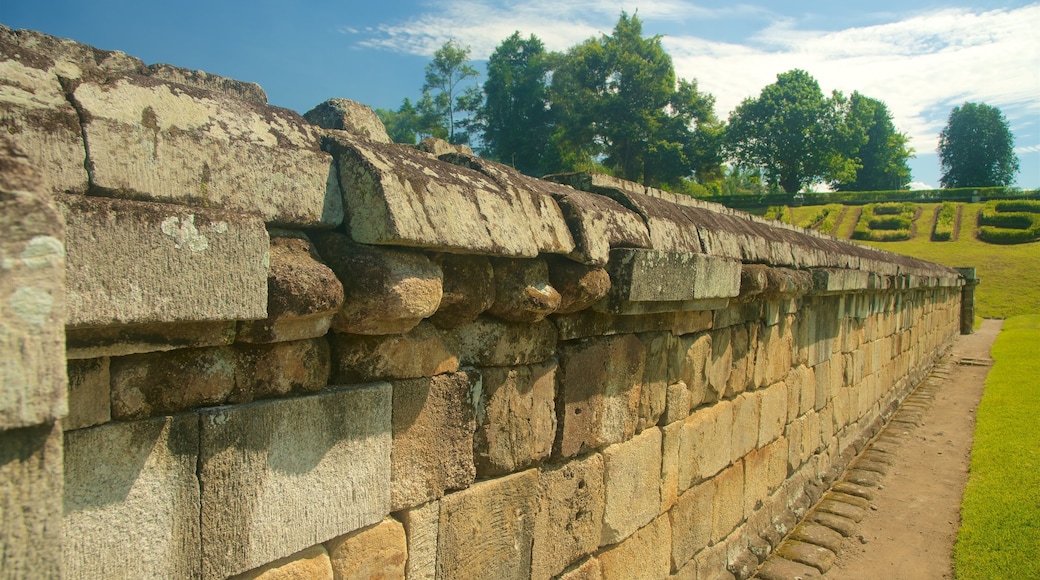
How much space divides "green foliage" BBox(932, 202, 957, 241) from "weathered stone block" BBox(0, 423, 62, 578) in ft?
→ 144

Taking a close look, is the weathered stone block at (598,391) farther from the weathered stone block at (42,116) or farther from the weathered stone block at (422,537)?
the weathered stone block at (42,116)

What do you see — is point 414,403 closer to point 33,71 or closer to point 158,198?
point 158,198

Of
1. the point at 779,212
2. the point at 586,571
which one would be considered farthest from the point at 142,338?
the point at 779,212

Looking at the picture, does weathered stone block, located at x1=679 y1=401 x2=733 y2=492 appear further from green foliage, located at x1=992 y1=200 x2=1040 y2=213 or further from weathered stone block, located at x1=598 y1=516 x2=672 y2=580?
green foliage, located at x1=992 y1=200 x2=1040 y2=213

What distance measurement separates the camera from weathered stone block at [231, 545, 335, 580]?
1791 mm

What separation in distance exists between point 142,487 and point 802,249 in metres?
5.52

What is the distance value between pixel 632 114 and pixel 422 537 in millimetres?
49488

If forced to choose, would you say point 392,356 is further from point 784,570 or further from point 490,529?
point 784,570

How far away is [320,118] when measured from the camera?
246cm

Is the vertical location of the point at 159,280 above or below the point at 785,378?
above

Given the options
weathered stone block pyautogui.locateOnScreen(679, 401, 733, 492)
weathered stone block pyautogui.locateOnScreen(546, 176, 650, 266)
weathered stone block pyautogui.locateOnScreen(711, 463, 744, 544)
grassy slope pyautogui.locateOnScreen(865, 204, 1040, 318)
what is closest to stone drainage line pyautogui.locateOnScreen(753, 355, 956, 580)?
weathered stone block pyautogui.locateOnScreen(711, 463, 744, 544)

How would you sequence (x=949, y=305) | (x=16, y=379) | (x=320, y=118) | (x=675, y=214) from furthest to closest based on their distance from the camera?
1. (x=949, y=305)
2. (x=675, y=214)
3. (x=320, y=118)
4. (x=16, y=379)

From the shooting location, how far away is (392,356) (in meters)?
2.15

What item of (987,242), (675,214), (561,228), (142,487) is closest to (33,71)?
(142,487)
